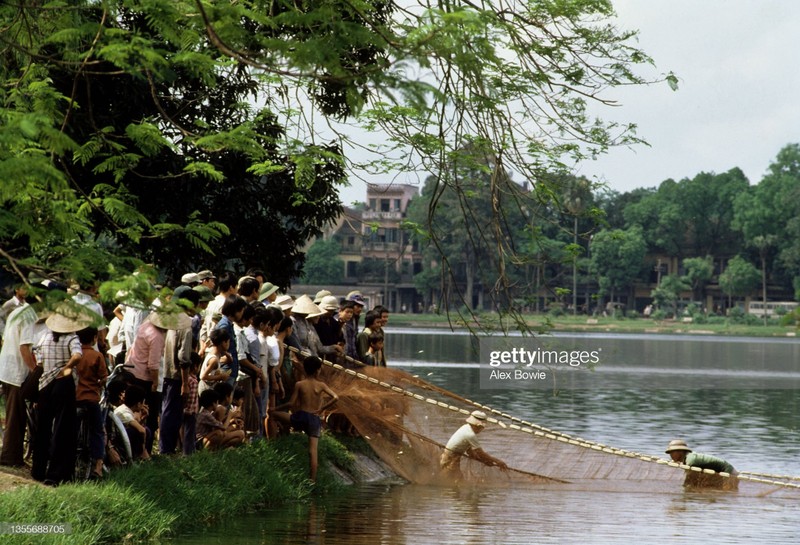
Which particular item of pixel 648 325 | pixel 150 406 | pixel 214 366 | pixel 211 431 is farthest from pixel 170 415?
pixel 648 325

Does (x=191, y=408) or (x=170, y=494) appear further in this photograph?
(x=191, y=408)

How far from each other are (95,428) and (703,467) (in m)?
A: 7.00

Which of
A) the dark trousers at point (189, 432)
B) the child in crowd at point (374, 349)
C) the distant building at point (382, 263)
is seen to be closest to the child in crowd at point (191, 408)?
the dark trousers at point (189, 432)

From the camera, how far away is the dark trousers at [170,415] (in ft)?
38.3

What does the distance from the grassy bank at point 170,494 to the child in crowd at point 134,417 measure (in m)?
0.17

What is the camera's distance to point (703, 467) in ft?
48.0

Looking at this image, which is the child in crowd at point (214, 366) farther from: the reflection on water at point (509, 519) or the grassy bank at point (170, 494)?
the reflection on water at point (509, 519)

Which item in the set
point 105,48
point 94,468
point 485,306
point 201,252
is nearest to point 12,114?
point 105,48

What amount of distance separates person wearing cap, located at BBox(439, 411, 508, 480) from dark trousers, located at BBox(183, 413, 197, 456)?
3.19 m

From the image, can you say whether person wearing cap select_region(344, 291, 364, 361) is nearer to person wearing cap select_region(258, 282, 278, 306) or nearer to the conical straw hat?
the conical straw hat

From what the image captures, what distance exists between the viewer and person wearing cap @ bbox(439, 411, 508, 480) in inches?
555

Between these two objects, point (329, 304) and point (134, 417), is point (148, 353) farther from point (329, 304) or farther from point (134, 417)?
point (329, 304)

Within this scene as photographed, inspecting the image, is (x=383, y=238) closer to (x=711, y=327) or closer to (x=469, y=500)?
(x=711, y=327)

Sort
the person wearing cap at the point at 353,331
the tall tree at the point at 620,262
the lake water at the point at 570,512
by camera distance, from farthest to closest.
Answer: the tall tree at the point at 620,262
the person wearing cap at the point at 353,331
the lake water at the point at 570,512
